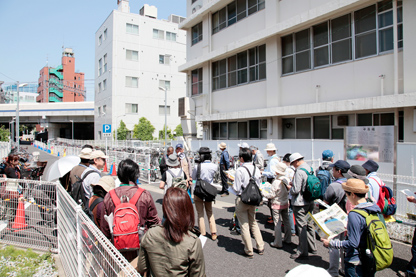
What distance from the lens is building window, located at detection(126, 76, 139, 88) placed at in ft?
131

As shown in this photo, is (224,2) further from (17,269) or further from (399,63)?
(17,269)

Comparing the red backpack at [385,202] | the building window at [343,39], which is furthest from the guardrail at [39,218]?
the building window at [343,39]

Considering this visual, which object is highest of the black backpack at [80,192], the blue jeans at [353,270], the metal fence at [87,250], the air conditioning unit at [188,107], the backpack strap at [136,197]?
the air conditioning unit at [188,107]

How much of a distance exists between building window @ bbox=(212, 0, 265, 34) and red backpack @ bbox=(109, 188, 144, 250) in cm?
1497

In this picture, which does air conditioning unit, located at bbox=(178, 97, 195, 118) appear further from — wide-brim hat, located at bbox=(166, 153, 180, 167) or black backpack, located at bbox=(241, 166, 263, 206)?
black backpack, located at bbox=(241, 166, 263, 206)

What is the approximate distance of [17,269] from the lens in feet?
14.8

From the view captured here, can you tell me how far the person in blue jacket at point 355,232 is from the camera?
2992 mm

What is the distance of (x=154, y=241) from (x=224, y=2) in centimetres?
1794

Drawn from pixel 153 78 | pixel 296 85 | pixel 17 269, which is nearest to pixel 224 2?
pixel 296 85

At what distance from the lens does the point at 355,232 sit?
9.84 ft

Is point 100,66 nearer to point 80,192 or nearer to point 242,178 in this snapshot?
point 80,192

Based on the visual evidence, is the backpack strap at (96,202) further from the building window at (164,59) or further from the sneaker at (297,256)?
the building window at (164,59)

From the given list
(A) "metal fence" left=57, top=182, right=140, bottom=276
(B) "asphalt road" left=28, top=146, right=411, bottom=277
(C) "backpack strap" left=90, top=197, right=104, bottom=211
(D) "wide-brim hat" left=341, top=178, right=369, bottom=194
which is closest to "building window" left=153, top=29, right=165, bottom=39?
(B) "asphalt road" left=28, top=146, right=411, bottom=277

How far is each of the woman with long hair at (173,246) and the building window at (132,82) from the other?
1574 inches
